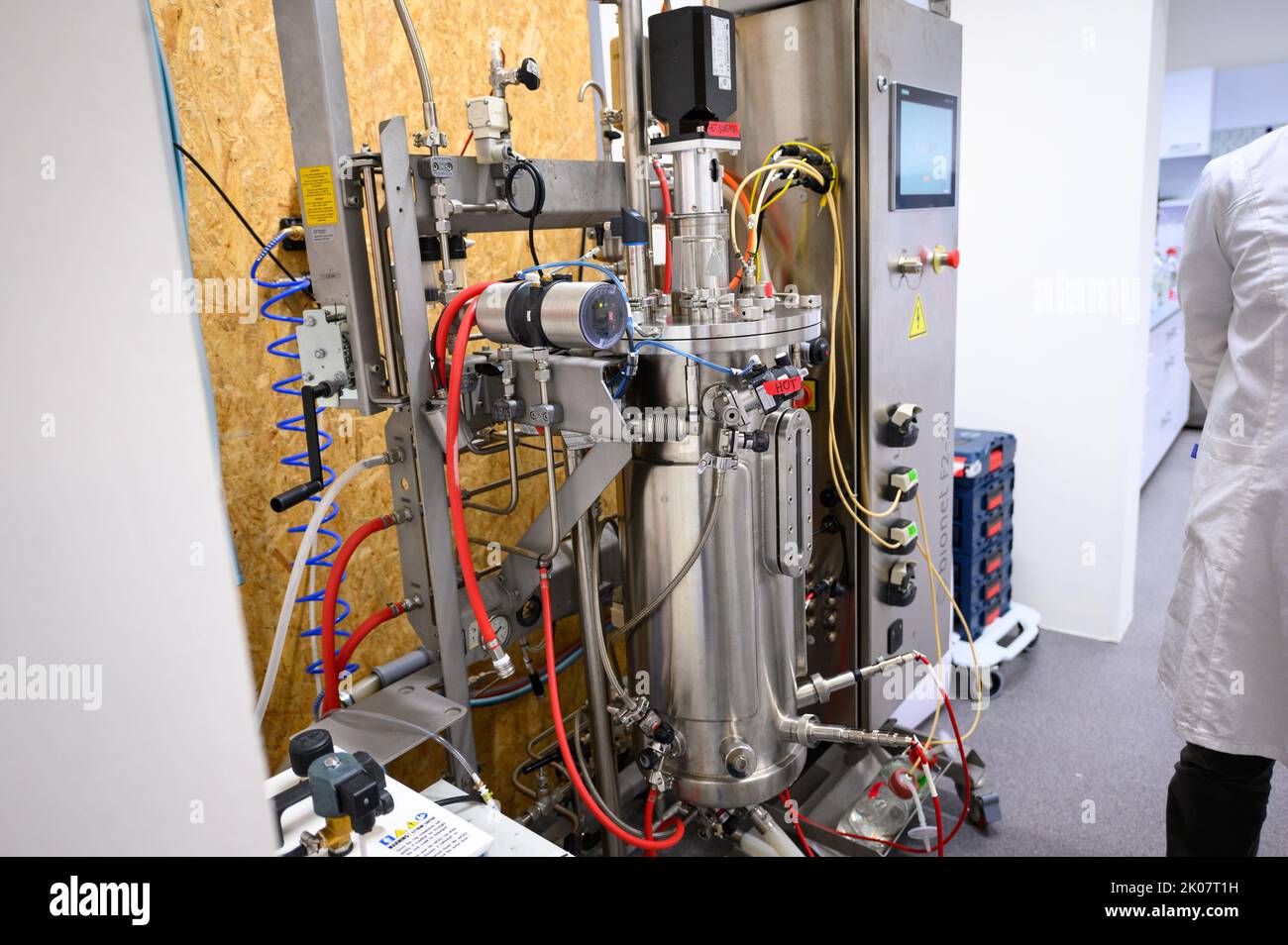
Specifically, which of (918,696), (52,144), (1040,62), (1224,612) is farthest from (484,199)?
(1040,62)

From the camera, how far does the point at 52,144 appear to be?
333 mm

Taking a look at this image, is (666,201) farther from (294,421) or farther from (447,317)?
(294,421)

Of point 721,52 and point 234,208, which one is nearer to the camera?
point 721,52

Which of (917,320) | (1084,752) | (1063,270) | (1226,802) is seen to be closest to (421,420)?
(917,320)

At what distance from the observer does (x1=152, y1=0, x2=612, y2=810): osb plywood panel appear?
61.4 inches

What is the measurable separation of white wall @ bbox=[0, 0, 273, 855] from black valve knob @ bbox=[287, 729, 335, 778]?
20.1 inches

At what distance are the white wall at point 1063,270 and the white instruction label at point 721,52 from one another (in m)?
1.78

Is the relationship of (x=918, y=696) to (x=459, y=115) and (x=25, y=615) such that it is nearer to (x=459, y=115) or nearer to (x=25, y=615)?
(x=459, y=115)

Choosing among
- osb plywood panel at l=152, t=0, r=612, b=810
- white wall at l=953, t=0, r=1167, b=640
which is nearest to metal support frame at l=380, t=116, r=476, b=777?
osb plywood panel at l=152, t=0, r=612, b=810

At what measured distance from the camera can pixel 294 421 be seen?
5.36 feet

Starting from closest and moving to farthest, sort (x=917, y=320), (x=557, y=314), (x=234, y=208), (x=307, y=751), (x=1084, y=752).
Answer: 1. (x=307, y=751)
2. (x=557, y=314)
3. (x=234, y=208)
4. (x=917, y=320)
5. (x=1084, y=752)

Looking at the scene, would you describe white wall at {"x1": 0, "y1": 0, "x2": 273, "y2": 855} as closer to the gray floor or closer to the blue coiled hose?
the blue coiled hose

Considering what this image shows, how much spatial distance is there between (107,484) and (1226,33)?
6129 millimetres

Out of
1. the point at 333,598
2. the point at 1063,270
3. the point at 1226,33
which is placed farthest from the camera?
the point at 1226,33
